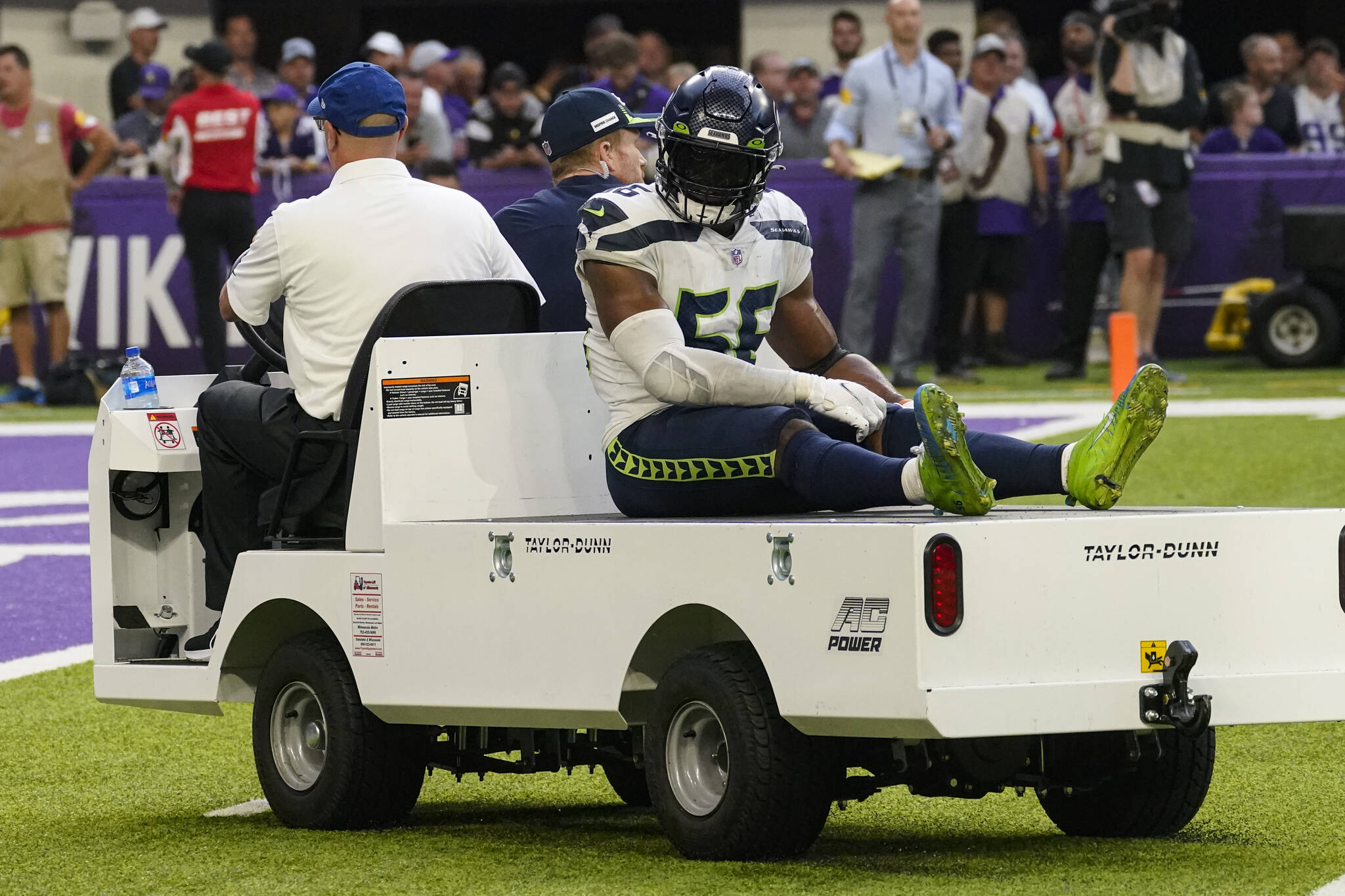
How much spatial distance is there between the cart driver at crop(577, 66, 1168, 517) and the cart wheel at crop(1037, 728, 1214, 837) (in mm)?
659

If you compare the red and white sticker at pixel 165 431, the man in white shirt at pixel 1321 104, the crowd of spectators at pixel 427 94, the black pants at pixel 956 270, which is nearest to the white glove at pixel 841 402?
the red and white sticker at pixel 165 431

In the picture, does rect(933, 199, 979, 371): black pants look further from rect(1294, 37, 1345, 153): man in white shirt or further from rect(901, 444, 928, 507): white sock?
rect(901, 444, 928, 507): white sock

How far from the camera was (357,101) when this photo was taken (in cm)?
619

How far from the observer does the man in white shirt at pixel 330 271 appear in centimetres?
603

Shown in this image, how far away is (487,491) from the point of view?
5820mm

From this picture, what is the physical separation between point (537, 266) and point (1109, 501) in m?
2.20

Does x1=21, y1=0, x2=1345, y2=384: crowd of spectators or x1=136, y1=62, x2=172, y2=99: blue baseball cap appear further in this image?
x1=136, y1=62, x2=172, y2=99: blue baseball cap

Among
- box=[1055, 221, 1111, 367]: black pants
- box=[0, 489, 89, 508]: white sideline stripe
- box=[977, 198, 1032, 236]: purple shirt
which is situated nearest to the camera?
box=[0, 489, 89, 508]: white sideline stripe

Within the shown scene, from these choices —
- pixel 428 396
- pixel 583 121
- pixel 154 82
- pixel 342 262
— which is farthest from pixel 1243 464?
pixel 154 82

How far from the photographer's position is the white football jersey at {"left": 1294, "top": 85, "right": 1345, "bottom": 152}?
19.2 meters

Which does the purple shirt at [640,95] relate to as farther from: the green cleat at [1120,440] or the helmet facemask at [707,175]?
the green cleat at [1120,440]

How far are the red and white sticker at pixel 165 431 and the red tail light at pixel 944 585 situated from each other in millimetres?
2632

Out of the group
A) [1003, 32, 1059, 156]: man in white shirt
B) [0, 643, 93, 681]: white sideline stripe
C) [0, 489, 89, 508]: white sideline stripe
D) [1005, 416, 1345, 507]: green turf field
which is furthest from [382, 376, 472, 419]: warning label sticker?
[1003, 32, 1059, 156]: man in white shirt

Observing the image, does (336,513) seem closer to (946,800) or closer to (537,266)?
(537,266)
